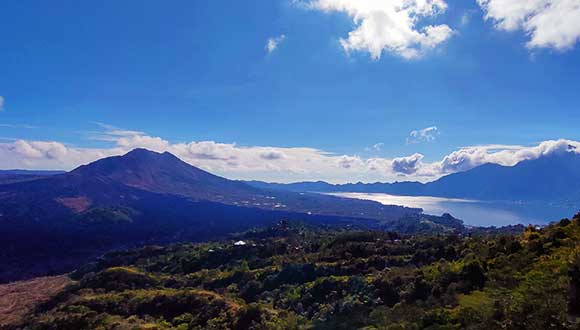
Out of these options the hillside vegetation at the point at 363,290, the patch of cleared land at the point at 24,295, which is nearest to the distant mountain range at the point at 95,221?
the patch of cleared land at the point at 24,295

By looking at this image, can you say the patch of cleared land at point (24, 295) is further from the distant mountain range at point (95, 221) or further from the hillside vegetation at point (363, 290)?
the distant mountain range at point (95, 221)

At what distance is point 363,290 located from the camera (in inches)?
891

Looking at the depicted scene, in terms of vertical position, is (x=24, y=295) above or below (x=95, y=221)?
below

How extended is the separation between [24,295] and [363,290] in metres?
43.0

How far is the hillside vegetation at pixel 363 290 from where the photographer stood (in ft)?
40.2

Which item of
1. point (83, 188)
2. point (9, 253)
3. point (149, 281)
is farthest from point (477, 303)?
point (83, 188)

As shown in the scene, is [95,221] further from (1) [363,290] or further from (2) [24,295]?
(1) [363,290]

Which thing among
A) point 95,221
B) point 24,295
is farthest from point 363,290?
point 95,221

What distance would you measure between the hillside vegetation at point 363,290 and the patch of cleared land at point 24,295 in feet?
7.98

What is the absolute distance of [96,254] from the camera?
282ft

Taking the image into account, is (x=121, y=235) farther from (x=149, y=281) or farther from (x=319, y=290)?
(x=319, y=290)

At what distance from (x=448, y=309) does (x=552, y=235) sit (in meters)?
9.22

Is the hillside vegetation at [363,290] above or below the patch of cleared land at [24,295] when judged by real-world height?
above

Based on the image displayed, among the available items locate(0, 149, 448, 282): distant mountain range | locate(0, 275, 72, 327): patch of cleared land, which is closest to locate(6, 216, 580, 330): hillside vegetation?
locate(0, 275, 72, 327): patch of cleared land
